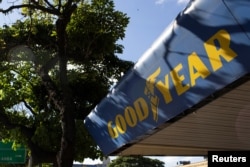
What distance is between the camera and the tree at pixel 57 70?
10188 millimetres

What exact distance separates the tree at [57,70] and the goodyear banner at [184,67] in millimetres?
2932

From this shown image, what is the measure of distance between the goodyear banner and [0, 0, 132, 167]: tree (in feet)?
9.62

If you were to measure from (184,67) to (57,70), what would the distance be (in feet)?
32.7

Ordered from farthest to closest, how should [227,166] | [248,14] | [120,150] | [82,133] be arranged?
[82,133], [120,150], [227,166], [248,14]

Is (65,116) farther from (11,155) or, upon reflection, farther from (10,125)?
(11,155)

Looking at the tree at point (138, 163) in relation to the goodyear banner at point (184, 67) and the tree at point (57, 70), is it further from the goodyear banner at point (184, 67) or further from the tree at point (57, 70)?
the goodyear banner at point (184, 67)

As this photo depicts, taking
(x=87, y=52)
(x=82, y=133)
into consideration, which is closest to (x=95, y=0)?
(x=87, y=52)

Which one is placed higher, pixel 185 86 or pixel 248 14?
pixel 248 14

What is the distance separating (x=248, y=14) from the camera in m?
4.58

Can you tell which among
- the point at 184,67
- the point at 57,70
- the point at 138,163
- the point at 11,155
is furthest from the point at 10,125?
the point at 138,163

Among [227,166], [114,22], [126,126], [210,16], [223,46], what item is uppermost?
[114,22]

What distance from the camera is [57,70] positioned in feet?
49.2

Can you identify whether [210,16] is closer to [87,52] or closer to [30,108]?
[87,52]

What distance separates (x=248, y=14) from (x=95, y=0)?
9.06 m
